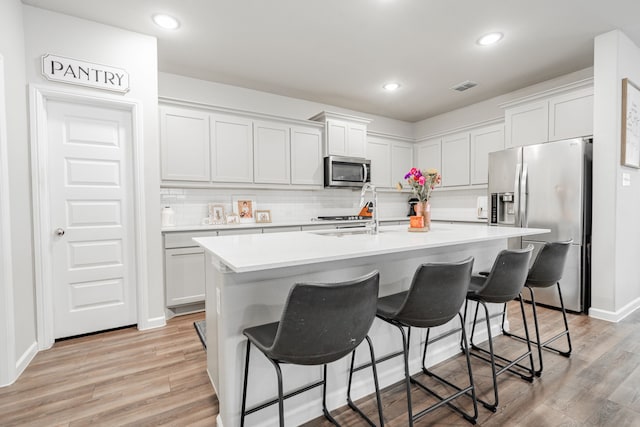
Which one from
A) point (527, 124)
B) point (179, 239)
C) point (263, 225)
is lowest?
point (179, 239)

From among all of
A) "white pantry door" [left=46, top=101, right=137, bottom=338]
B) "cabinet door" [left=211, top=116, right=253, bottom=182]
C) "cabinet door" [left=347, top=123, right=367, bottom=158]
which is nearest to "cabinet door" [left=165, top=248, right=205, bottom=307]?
"white pantry door" [left=46, top=101, right=137, bottom=338]

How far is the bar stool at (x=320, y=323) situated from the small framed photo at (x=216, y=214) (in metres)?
2.85

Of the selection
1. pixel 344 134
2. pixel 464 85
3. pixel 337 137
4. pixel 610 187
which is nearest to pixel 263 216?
pixel 337 137

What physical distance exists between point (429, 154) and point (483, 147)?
3.16 feet

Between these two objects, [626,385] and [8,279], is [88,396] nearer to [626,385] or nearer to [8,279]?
[8,279]

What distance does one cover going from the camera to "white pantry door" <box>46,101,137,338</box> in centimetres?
258

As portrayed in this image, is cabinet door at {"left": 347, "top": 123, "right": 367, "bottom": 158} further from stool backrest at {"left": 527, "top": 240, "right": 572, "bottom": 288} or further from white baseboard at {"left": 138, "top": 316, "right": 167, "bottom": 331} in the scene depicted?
white baseboard at {"left": 138, "top": 316, "right": 167, "bottom": 331}

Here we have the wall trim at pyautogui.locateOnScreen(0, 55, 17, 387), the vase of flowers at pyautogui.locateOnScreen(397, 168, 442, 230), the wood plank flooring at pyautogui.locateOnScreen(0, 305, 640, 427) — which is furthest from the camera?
the vase of flowers at pyautogui.locateOnScreen(397, 168, 442, 230)

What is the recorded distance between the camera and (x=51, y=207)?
2.54 meters

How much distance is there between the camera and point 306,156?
434cm

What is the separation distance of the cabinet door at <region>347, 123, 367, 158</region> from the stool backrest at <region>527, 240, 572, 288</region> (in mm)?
2914

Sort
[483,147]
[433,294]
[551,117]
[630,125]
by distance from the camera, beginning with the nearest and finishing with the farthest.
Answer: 1. [433,294]
2. [630,125]
3. [551,117]
4. [483,147]

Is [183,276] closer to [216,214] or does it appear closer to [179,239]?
[179,239]

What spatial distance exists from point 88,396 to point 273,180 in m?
2.82
